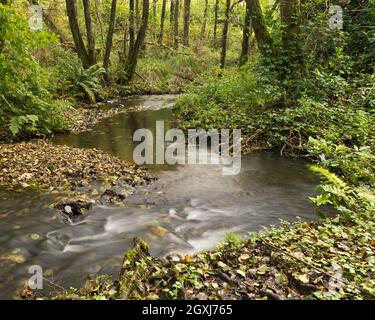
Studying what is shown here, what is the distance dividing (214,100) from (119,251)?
8.95 meters

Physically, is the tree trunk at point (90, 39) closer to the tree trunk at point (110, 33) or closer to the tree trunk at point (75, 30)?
the tree trunk at point (75, 30)

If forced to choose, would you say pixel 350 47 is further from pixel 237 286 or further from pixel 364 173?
pixel 237 286

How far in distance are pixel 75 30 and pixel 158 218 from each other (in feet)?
41.0

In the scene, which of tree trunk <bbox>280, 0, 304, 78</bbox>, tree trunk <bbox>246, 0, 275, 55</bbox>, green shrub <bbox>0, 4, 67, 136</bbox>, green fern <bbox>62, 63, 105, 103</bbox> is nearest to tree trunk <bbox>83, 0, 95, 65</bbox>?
green fern <bbox>62, 63, 105, 103</bbox>

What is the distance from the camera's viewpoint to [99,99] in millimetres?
15188

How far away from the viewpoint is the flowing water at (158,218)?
3752mm

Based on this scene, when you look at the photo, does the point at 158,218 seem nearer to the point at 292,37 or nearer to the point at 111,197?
the point at 111,197

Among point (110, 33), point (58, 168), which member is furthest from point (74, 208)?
point (110, 33)

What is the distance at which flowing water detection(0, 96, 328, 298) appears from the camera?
3.75 m

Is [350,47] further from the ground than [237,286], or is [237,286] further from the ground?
[350,47]

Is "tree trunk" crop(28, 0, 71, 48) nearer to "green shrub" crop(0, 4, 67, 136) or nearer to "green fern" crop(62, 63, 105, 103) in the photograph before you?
"green fern" crop(62, 63, 105, 103)

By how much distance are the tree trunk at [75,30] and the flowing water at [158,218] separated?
31.3ft

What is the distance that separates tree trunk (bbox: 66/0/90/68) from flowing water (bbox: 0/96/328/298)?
954 centimetres
